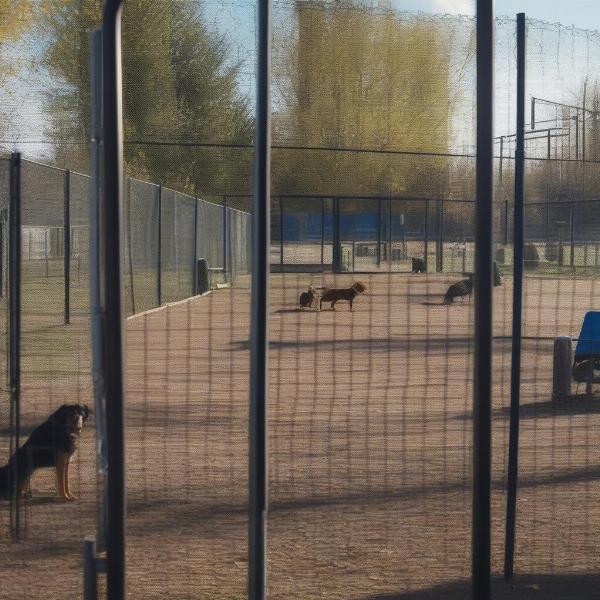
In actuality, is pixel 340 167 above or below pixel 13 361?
above

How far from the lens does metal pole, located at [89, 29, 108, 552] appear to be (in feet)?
13.4

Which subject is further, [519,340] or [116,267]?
[519,340]

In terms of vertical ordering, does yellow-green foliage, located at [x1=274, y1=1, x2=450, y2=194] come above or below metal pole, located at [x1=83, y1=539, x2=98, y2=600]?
above

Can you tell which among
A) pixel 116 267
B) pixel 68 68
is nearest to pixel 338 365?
pixel 68 68

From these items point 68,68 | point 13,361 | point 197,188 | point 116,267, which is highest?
point 68,68

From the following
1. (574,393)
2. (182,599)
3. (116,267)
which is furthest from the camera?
(574,393)

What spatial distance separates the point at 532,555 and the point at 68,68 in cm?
352

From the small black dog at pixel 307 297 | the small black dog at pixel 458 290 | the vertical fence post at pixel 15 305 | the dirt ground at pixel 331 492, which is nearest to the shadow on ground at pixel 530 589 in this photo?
the dirt ground at pixel 331 492

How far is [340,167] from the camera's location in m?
5.98

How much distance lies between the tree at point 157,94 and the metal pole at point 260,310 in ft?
7.25

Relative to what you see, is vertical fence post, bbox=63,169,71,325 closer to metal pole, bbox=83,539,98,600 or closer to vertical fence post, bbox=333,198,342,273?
vertical fence post, bbox=333,198,342,273

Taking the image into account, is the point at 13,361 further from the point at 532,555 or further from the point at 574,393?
the point at 574,393

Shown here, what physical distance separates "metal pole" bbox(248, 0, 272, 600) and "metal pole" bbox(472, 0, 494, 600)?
666mm

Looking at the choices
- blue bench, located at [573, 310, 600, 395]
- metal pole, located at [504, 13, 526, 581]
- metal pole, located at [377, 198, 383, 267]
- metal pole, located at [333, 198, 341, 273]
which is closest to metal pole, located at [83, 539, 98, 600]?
metal pole, located at [504, 13, 526, 581]
